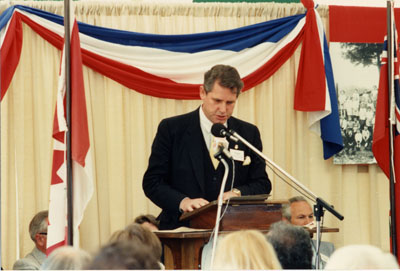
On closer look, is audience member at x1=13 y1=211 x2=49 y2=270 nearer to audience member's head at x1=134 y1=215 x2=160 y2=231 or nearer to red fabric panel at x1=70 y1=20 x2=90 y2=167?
audience member's head at x1=134 y1=215 x2=160 y2=231

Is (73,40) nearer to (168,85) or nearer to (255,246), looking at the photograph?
(168,85)

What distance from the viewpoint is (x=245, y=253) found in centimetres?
284

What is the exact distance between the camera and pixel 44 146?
23.2 ft

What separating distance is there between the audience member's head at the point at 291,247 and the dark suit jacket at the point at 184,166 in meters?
1.74

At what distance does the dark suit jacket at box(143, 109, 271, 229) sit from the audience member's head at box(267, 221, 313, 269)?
5.72 ft

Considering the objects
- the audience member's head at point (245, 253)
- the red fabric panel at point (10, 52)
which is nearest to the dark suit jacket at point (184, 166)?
the red fabric panel at point (10, 52)

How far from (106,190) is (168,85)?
1154mm

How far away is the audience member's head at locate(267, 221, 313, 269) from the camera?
3.56 meters

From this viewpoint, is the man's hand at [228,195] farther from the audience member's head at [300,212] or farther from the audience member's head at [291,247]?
the audience member's head at [300,212]

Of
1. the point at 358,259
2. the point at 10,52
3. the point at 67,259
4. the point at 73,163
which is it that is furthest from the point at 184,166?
the point at 358,259

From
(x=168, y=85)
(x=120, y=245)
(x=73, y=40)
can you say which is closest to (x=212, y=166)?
(x=73, y=40)

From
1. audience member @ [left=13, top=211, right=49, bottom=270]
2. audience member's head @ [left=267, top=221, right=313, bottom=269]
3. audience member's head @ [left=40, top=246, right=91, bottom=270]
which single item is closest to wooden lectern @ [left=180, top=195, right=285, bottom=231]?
audience member's head @ [left=267, top=221, right=313, bottom=269]

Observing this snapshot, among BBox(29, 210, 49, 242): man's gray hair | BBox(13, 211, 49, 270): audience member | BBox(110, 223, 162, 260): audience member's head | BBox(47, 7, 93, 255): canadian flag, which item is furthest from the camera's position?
BBox(29, 210, 49, 242): man's gray hair

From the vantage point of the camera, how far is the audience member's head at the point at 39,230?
6.27 m
